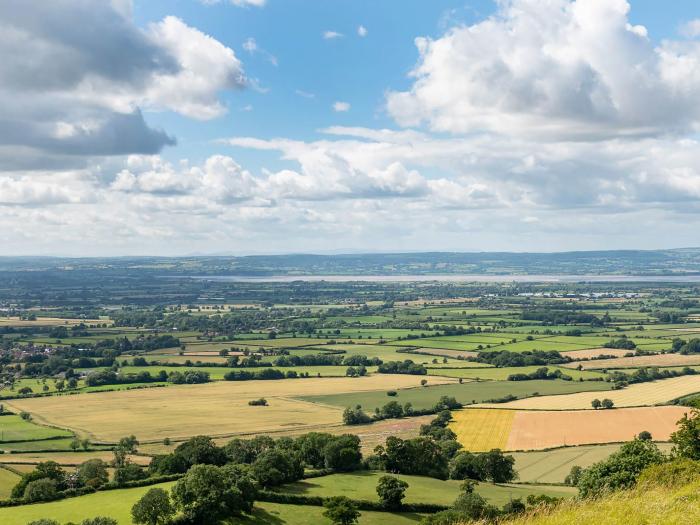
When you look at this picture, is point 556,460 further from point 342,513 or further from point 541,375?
point 541,375

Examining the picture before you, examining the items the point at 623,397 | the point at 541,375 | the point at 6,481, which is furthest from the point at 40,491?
the point at 541,375

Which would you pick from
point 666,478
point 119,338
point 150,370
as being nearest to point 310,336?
point 119,338

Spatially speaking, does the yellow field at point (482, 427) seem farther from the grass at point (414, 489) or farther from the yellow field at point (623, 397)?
the grass at point (414, 489)

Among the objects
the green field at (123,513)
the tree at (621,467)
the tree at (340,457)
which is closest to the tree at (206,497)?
the green field at (123,513)

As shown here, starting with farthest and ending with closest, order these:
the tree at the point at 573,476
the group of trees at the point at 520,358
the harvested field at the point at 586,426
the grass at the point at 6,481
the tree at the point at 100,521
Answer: the group of trees at the point at 520,358 < the harvested field at the point at 586,426 < the tree at the point at 573,476 < the grass at the point at 6,481 < the tree at the point at 100,521

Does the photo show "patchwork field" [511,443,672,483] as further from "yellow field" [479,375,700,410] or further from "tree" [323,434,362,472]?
"yellow field" [479,375,700,410]

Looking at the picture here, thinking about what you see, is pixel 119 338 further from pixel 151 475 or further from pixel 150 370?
pixel 151 475

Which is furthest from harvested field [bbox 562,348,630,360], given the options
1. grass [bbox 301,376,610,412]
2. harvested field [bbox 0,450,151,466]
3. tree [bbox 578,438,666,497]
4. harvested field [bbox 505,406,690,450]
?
tree [bbox 578,438,666,497]
